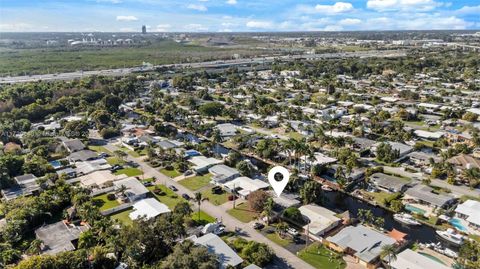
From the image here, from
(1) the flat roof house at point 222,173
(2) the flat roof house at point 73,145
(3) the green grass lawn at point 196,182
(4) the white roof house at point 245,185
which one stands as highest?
(2) the flat roof house at point 73,145

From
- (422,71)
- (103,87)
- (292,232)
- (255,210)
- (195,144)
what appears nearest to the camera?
(292,232)

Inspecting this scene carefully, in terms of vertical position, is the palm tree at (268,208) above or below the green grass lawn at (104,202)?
above

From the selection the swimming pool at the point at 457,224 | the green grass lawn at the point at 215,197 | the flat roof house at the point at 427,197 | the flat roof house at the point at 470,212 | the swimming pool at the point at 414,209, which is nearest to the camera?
the swimming pool at the point at 457,224

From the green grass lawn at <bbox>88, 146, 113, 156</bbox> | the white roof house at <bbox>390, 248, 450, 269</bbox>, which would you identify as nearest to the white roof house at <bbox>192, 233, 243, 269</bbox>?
the white roof house at <bbox>390, 248, 450, 269</bbox>

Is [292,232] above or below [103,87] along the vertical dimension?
below

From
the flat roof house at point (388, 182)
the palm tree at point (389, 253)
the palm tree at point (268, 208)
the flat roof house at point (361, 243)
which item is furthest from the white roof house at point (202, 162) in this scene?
the palm tree at point (389, 253)

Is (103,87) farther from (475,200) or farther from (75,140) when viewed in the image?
(475,200)

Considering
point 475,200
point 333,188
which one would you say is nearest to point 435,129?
point 475,200

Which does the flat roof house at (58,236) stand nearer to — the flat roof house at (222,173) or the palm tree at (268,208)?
the flat roof house at (222,173)
